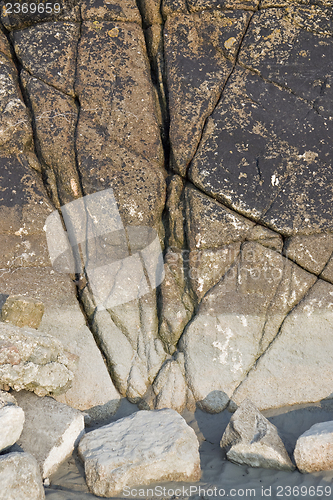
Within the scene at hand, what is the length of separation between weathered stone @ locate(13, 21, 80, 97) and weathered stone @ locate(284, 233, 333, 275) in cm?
277

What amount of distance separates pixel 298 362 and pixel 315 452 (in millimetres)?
1016

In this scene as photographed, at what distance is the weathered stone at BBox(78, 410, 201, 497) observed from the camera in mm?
2848

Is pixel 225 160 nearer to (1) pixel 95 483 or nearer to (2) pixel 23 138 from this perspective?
(2) pixel 23 138

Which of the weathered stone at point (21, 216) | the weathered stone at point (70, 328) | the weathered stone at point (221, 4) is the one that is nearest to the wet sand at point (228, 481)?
the weathered stone at point (70, 328)

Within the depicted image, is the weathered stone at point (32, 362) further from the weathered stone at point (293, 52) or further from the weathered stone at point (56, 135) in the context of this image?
the weathered stone at point (293, 52)

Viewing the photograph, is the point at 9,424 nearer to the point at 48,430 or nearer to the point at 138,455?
the point at 48,430

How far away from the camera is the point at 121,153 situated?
422 cm

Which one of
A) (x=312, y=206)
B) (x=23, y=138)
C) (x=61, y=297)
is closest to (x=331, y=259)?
(x=312, y=206)

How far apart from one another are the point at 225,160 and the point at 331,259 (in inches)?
54.2

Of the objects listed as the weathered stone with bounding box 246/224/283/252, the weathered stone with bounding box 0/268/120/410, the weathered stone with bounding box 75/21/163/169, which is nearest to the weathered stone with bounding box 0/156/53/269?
the weathered stone with bounding box 0/268/120/410

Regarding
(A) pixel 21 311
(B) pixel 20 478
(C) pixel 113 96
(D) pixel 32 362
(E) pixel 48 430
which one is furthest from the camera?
(C) pixel 113 96

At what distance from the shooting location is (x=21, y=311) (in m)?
3.58

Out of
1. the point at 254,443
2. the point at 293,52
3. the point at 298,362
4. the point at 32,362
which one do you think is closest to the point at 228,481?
the point at 254,443

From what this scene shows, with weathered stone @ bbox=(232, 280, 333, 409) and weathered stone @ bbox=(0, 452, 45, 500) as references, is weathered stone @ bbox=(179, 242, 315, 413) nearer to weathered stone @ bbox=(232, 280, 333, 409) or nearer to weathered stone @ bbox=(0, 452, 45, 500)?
weathered stone @ bbox=(232, 280, 333, 409)
